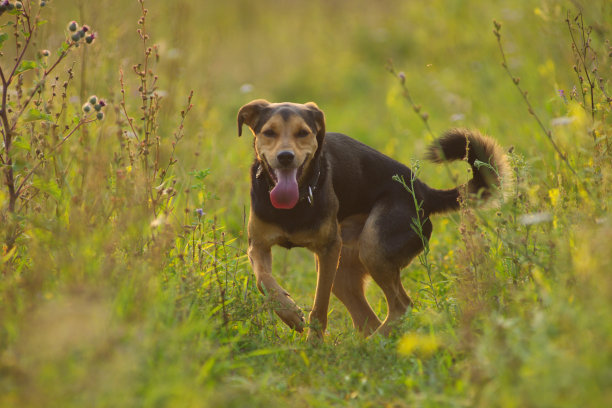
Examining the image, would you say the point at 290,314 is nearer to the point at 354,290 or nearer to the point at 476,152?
the point at 354,290

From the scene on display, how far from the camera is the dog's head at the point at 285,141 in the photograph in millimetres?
4465

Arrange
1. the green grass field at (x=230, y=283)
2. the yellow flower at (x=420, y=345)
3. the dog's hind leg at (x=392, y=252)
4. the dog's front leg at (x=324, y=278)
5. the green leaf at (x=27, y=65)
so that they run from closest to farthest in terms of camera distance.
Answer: the green grass field at (x=230, y=283) → the yellow flower at (x=420, y=345) → the green leaf at (x=27, y=65) → the dog's front leg at (x=324, y=278) → the dog's hind leg at (x=392, y=252)

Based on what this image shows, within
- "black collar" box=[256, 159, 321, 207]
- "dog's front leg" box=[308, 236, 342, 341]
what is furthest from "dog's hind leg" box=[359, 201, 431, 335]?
"black collar" box=[256, 159, 321, 207]

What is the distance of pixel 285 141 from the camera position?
457 cm

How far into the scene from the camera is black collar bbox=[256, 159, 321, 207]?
4711 mm

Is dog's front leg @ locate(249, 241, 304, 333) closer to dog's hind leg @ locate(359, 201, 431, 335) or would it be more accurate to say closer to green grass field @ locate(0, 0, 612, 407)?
green grass field @ locate(0, 0, 612, 407)

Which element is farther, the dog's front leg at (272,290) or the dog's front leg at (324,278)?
the dog's front leg at (324,278)

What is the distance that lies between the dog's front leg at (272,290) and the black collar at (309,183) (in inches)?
17.1

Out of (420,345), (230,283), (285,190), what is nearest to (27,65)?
(285,190)

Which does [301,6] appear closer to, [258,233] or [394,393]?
[258,233]

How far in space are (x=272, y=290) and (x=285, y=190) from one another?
666 mm

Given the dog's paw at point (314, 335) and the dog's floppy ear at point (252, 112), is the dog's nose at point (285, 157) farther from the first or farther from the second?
the dog's paw at point (314, 335)

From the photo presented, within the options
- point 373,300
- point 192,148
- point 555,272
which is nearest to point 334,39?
point 192,148

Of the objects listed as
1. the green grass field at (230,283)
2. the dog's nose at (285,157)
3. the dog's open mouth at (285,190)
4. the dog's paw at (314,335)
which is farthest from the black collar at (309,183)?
the dog's paw at (314,335)
